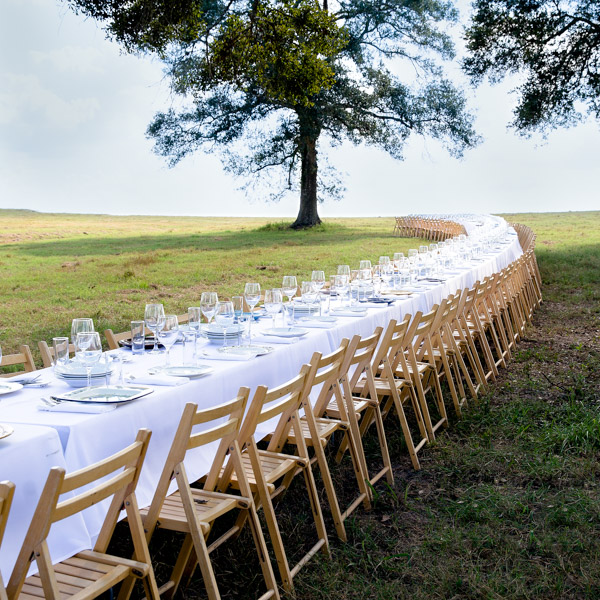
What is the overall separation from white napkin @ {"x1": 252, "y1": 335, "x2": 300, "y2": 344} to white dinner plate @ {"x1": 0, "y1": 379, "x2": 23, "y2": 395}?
5.24ft

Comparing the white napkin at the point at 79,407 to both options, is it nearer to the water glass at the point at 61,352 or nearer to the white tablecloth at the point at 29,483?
the white tablecloth at the point at 29,483

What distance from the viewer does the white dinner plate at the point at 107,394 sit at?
2928 millimetres

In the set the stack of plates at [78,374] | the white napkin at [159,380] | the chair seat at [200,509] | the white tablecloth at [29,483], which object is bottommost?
the chair seat at [200,509]

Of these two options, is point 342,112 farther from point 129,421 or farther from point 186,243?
point 129,421

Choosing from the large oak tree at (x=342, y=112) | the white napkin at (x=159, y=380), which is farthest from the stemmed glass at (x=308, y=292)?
the large oak tree at (x=342, y=112)

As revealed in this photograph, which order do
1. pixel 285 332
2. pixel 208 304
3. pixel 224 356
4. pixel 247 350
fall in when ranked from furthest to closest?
pixel 285 332 < pixel 208 304 < pixel 247 350 < pixel 224 356

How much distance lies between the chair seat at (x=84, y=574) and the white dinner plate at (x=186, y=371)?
102cm

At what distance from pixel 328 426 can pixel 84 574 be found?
1.88 metres

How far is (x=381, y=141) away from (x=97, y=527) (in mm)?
28733

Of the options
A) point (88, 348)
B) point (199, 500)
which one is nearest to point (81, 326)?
point (88, 348)

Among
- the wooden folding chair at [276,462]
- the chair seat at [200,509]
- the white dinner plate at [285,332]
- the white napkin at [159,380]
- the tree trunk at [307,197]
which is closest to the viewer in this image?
the chair seat at [200,509]

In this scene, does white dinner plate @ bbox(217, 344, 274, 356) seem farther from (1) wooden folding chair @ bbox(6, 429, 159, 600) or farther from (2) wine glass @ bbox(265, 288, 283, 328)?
(1) wooden folding chair @ bbox(6, 429, 159, 600)

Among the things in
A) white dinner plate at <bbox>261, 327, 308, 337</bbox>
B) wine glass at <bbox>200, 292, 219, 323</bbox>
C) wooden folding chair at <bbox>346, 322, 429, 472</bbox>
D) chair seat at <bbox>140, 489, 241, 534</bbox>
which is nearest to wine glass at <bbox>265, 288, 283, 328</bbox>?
white dinner plate at <bbox>261, 327, 308, 337</bbox>

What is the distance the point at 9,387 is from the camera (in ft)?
10.4
